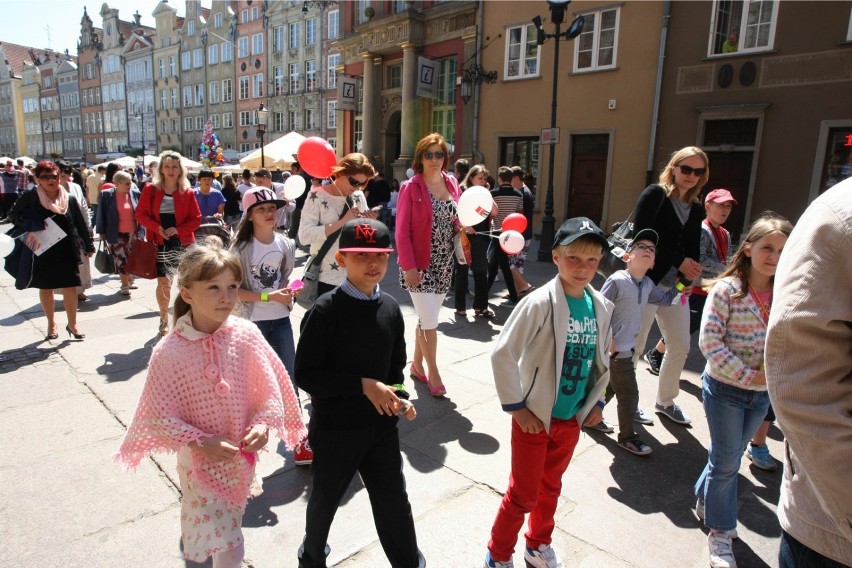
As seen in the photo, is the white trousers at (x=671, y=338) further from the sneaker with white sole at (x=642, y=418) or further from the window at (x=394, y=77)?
the window at (x=394, y=77)

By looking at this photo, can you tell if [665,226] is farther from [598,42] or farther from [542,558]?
[598,42]

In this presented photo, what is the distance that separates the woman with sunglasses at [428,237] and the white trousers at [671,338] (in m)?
1.61

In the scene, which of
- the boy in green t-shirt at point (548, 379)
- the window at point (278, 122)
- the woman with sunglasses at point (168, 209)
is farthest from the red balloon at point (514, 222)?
the window at point (278, 122)

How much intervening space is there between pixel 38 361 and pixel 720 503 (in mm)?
5733

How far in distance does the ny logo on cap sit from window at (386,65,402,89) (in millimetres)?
20512

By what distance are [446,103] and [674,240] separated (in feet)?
55.1

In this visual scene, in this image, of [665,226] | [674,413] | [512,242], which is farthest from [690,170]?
[674,413]

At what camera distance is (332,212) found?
3779mm

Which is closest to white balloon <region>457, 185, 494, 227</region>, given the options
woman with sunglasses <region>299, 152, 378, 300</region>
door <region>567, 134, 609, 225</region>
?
woman with sunglasses <region>299, 152, 378, 300</region>

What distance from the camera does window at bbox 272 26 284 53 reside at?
38.2 m

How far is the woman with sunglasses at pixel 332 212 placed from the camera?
3.69 metres

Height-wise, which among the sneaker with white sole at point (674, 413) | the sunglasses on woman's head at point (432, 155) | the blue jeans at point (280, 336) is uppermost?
the sunglasses on woman's head at point (432, 155)

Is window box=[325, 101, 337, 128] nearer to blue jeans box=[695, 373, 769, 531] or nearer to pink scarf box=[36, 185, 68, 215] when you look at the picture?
pink scarf box=[36, 185, 68, 215]

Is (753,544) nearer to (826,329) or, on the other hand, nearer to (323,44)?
(826,329)
